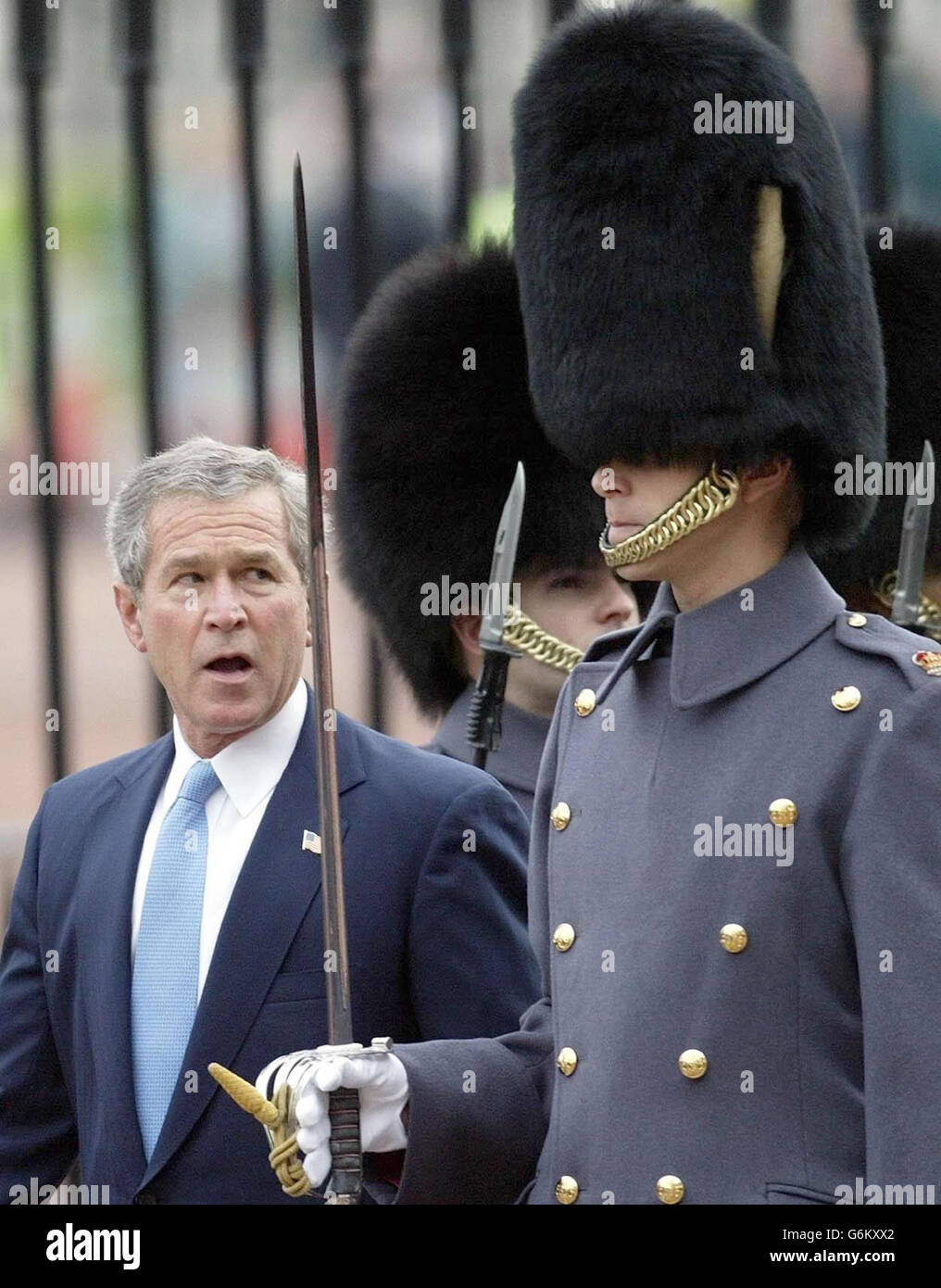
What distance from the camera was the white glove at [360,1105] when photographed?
2.64 metres

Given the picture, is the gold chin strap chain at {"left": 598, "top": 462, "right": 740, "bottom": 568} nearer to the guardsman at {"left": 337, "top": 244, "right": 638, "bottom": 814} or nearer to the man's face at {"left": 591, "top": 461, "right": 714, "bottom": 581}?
the man's face at {"left": 591, "top": 461, "right": 714, "bottom": 581}

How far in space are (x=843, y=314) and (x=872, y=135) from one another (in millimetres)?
2644

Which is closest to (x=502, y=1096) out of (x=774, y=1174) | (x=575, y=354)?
(x=774, y=1174)

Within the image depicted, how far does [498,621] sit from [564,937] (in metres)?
1.82

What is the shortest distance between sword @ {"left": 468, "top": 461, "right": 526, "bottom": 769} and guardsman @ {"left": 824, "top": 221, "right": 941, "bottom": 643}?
585mm

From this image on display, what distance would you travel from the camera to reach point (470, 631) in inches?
192

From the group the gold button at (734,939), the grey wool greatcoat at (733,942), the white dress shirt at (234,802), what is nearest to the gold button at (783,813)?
the grey wool greatcoat at (733,942)

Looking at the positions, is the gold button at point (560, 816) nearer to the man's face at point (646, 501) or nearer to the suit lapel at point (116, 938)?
the man's face at point (646, 501)

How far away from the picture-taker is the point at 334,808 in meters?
2.71

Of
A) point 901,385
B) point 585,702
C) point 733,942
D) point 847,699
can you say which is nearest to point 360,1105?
point 733,942

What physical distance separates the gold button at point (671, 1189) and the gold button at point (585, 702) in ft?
1.93

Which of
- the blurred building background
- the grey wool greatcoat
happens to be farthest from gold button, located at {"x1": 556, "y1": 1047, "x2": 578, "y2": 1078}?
the blurred building background

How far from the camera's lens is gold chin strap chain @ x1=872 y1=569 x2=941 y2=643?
4621 millimetres

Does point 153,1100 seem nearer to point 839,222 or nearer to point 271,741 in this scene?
point 271,741
